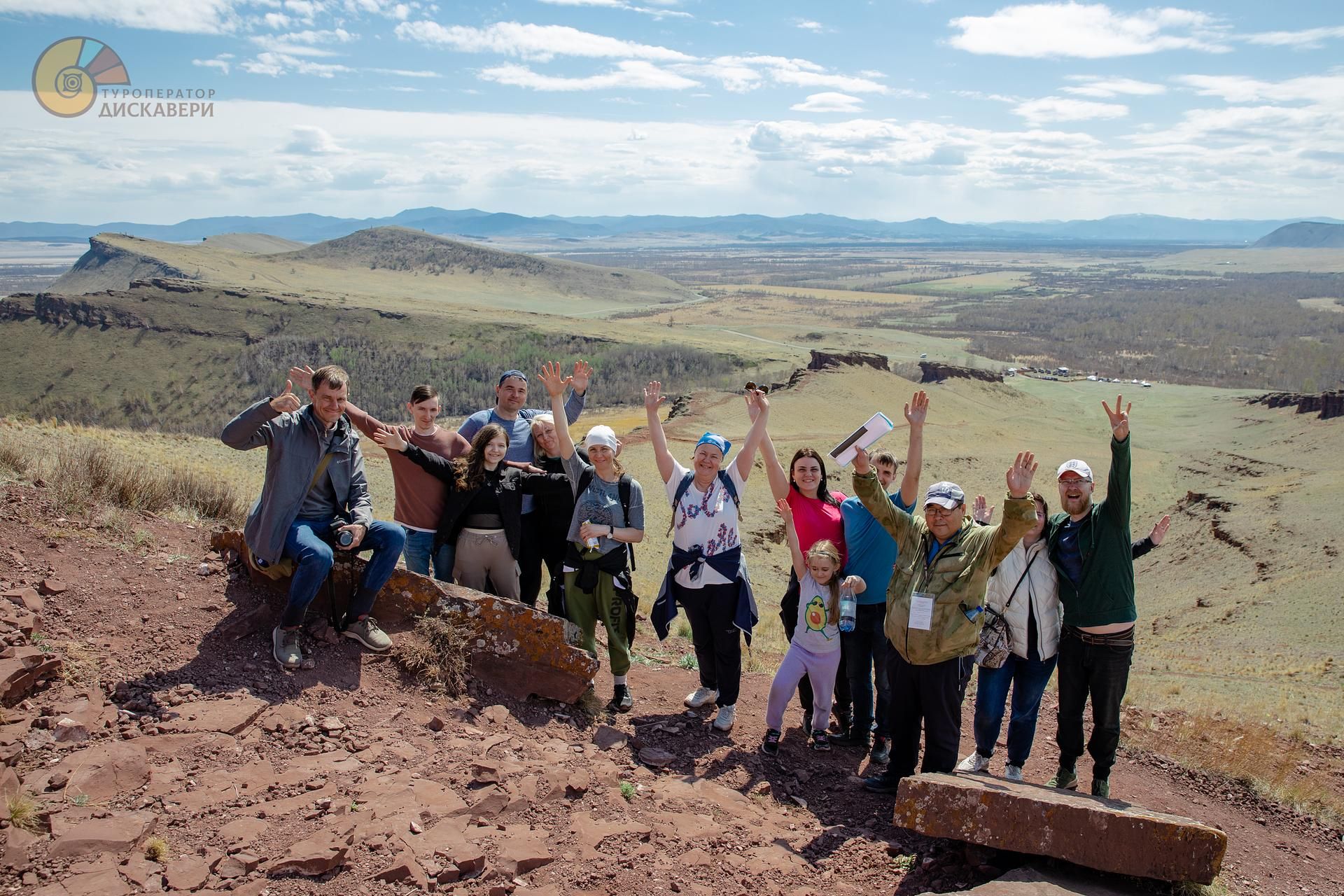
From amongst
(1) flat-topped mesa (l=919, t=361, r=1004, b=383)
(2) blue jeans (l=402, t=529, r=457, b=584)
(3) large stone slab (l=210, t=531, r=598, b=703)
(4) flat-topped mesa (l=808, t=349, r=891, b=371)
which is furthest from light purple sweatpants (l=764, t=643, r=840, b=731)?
(1) flat-topped mesa (l=919, t=361, r=1004, b=383)

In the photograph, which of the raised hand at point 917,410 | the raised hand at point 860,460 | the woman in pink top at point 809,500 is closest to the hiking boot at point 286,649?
the woman in pink top at point 809,500

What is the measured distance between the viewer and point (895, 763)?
18.0 ft

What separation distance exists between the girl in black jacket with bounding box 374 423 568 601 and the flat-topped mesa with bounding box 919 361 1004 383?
53097mm

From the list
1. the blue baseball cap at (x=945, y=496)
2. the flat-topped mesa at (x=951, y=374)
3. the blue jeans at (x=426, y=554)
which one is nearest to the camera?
the blue baseball cap at (x=945, y=496)

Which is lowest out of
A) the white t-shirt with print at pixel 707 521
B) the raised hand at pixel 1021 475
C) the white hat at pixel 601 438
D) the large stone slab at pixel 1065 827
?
the large stone slab at pixel 1065 827

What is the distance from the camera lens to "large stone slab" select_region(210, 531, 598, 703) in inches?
235

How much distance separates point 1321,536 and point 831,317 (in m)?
117

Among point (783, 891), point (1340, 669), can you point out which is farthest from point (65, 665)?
point (1340, 669)

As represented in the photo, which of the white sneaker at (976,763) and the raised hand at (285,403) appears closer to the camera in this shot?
the raised hand at (285,403)

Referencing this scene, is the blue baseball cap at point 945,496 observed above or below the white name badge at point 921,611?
above

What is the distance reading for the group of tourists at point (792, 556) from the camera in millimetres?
5184

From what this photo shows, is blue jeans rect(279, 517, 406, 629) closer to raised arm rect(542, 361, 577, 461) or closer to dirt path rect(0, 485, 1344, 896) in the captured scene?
dirt path rect(0, 485, 1344, 896)

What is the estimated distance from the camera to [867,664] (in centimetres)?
602

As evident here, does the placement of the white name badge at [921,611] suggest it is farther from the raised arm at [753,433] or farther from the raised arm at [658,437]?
the raised arm at [658,437]
